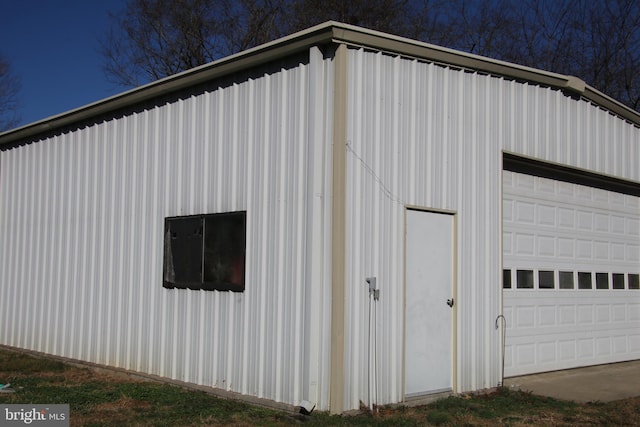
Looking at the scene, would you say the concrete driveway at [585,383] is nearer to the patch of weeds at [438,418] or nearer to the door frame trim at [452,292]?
the door frame trim at [452,292]

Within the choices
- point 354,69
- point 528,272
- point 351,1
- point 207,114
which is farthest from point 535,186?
point 351,1

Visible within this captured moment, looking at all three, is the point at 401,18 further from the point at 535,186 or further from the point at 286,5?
the point at 535,186

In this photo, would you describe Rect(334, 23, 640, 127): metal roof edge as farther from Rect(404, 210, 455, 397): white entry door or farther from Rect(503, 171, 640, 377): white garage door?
Rect(404, 210, 455, 397): white entry door

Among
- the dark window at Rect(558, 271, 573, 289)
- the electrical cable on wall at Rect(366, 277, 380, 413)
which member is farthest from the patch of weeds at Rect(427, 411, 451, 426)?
the dark window at Rect(558, 271, 573, 289)

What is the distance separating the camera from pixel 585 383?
1029 cm

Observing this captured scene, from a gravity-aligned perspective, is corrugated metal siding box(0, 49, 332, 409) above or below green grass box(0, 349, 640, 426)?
above

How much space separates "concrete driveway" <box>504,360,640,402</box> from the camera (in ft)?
30.8

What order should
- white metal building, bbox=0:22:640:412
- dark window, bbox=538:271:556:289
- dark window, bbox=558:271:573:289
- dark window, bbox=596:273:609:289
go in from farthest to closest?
dark window, bbox=596:273:609:289
dark window, bbox=558:271:573:289
dark window, bbox=538:271:556:289
white metal building, bbox=0:22:640:412

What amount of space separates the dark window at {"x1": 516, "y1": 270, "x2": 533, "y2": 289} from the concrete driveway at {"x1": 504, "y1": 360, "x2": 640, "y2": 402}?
51.2 inches

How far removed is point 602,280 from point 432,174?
5147 millimetres

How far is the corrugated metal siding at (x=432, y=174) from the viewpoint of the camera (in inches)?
317

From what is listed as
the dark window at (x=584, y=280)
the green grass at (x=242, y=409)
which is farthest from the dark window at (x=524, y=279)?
the green grass at (x=242, y=409)

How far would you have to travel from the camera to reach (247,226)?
29.3 feet

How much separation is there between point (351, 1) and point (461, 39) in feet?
16.0
